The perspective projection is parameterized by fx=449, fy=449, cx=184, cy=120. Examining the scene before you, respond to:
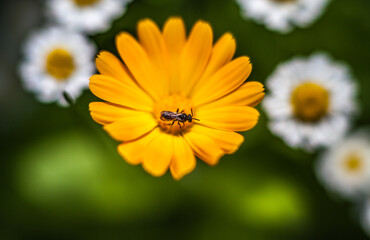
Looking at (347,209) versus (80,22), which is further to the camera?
(347,209)

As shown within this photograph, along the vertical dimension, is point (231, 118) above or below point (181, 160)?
above

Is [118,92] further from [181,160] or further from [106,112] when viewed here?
[181,160]

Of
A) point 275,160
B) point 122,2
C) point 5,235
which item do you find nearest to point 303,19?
point 275,160

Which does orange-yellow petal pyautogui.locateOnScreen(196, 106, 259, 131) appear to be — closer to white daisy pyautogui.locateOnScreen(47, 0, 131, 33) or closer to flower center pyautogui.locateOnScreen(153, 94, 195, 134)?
flower center pyautogui.locateOnScreen(153, 94, 195, 134)

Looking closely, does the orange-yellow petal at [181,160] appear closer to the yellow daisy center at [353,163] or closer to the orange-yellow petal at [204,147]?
the orange-yellow petal at [204,147]

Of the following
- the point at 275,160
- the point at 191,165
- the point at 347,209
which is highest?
the point at 275,160

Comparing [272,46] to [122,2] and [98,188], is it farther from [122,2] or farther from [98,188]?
[98,188]

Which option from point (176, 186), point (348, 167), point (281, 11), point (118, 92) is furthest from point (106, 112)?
point (348, 167)

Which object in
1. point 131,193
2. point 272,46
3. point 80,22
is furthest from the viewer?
point 272,46
